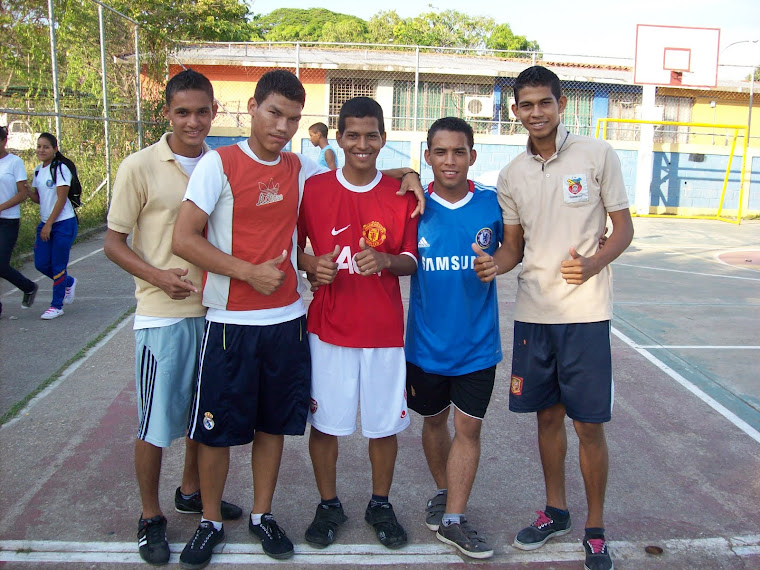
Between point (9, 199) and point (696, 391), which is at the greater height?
point (9, 199)

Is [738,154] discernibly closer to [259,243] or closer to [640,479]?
[640,479]

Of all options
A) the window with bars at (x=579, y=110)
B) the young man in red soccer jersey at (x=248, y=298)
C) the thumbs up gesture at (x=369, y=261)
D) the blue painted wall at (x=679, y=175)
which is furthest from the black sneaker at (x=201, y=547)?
the window with bars at (x=579, y=110)

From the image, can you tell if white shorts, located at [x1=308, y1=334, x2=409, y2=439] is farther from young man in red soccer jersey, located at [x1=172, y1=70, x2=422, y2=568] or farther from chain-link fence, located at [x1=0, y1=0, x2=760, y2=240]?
chain-link fence, located at [x1=0, y1=0, x2=760, y2=240]

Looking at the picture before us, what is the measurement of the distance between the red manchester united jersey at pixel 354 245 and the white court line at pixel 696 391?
2.83 m

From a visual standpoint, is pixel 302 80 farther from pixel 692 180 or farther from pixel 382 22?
pixel 382 22

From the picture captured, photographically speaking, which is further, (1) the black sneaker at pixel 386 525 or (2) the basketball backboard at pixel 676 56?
(2) the basketball backboard at pixel 676 56

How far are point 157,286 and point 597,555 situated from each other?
2.24 m

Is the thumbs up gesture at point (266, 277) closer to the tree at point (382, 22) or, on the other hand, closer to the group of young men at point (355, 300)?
the group of young men at point (355, 300)

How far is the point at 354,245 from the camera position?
3178mm

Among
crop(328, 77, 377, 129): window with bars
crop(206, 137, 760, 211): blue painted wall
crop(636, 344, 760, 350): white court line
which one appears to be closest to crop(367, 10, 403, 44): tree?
crop(328, 77, 377, 129): window with bars

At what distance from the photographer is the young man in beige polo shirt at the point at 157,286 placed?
9.95 feet

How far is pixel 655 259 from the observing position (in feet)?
39.6

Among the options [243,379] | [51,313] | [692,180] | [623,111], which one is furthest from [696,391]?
[623,111]

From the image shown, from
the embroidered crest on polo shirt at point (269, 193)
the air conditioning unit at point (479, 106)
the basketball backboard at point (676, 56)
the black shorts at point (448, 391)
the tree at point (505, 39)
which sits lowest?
the black shorts at point (448, 391)
